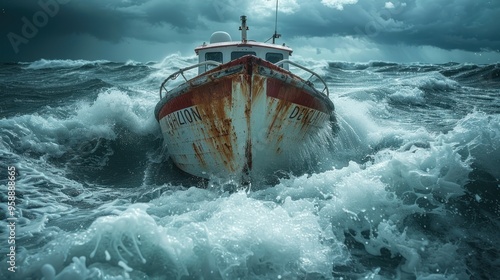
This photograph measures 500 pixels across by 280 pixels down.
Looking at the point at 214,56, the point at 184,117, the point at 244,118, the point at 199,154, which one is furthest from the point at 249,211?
the point at 214,56

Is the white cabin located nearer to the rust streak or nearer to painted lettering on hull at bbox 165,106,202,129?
painted lettering on hull at bbox 165,106,202,129

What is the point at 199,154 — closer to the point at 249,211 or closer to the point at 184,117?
the point at 184,117

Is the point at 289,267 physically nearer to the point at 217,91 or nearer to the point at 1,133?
the point at 217,91

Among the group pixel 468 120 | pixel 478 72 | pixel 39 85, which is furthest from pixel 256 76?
pixel 478 72

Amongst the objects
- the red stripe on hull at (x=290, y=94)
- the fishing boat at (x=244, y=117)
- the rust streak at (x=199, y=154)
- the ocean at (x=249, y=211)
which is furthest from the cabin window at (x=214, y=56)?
the ocean at (x=249, y=211)

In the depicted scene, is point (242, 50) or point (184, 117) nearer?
point (184, 117)

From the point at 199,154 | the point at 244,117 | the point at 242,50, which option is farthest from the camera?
the point at 242,50

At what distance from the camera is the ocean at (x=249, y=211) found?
10.3 feet

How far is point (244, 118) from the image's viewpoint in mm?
5273

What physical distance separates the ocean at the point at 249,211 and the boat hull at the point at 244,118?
516 millimetres

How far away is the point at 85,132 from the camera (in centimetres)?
903

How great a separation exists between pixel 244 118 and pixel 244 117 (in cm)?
2

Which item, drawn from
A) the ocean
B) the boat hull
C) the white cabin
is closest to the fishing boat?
the boat hull

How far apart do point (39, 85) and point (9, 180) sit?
13699mm
